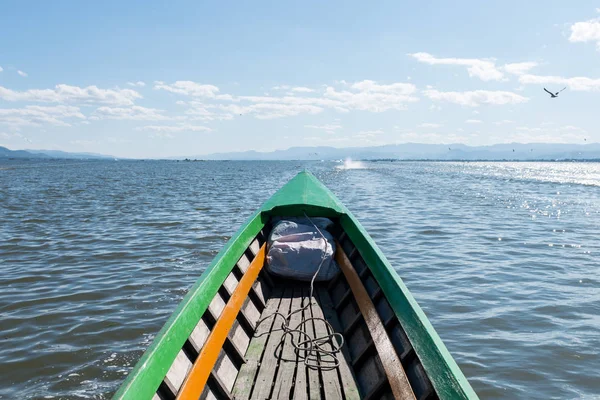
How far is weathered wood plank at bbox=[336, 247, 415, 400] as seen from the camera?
335 cm

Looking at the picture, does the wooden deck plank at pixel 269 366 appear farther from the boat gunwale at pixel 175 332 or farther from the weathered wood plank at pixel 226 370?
the boat gunwale at pixel 175 332

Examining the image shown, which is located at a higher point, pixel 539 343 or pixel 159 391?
pixel 159 391

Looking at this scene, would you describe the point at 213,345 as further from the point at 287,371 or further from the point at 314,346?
the point at 314,346

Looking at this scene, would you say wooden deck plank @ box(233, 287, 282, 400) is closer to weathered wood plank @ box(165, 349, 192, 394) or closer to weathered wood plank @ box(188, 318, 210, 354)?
weathered wood plank @ box(188, 318, 210, 354)

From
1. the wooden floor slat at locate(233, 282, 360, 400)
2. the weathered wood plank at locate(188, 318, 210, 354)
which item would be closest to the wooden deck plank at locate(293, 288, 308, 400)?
the wooden floor slat at locate(233, 282, 360, 400)

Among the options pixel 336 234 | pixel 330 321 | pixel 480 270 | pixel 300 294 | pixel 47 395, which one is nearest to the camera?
pixel 47 395

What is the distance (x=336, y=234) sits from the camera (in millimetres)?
8023

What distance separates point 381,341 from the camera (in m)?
4.19

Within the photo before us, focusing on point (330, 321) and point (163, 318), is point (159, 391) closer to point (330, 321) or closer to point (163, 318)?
point (330, 321)

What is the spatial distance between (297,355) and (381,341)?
0.90m

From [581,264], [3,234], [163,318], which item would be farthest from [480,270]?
[3,234]

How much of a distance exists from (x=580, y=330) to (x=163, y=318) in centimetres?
659

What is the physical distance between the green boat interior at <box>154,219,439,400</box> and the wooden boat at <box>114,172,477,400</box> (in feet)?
0.03

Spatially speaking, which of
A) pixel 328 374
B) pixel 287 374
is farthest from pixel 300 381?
pixel 328 374
